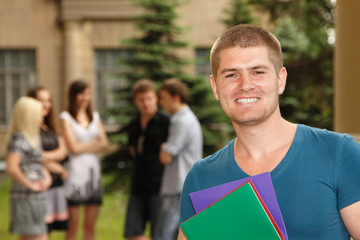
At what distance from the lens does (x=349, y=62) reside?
4363mm

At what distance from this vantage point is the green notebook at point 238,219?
148 centimetres

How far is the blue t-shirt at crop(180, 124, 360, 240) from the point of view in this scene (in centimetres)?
150

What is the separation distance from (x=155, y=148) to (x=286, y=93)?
6.46 metres

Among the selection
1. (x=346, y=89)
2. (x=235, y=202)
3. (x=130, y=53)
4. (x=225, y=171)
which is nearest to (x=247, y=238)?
(x=235, y=202)

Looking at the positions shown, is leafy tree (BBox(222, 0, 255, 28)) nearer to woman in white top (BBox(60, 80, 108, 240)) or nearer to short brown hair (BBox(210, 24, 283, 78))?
woman in white top (BBox(60, 80, 108, 240))

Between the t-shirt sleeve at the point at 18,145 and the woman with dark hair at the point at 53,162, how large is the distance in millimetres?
470

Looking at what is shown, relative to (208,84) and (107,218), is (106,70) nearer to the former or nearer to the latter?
(208,84)

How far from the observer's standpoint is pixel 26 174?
513 centimetres

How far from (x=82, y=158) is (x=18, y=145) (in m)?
0.79

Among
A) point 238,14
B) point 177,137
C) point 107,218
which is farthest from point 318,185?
point 238,14

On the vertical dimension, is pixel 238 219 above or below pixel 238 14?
below

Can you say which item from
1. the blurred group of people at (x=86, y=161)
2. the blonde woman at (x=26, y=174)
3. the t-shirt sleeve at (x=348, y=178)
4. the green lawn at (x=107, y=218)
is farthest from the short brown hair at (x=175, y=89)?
the t-shirt sleeve at (x=348, y=178)

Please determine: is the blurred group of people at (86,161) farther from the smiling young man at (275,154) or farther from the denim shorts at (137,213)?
the smiling young man at (275,154)

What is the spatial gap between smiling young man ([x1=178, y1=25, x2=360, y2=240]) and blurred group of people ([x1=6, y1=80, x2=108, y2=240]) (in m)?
3.62
